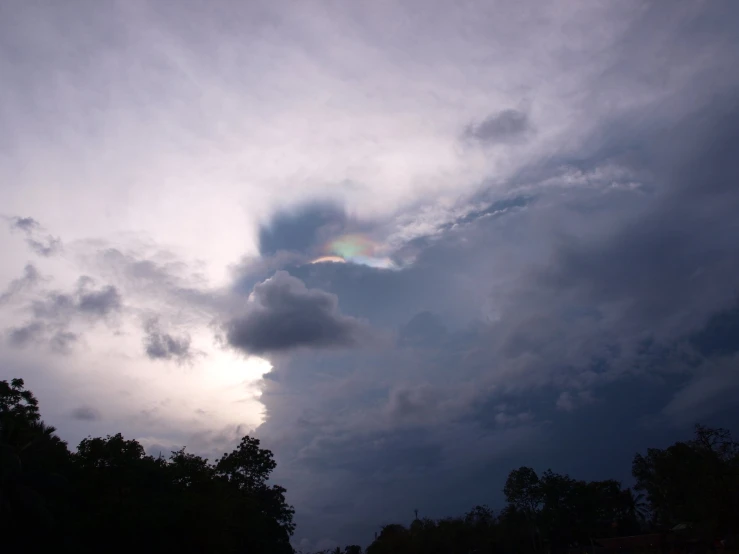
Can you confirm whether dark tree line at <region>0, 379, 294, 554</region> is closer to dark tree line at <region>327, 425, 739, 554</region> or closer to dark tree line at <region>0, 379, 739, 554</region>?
dark tree line at <region>0, 379, 739, 554</region>

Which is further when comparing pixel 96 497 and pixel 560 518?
pixel 560 518

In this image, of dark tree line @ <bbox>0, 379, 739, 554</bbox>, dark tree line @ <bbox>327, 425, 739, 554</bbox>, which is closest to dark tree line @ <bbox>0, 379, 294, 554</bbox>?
dark tree line @ <bbox>0, 379, 739, 554</bbox>

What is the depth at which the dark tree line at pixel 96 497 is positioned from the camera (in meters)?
32.5

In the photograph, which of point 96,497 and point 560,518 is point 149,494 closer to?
point 96,497

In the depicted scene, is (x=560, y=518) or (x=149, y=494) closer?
(x=149, y=494)

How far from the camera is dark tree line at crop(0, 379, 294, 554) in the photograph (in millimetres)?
32469

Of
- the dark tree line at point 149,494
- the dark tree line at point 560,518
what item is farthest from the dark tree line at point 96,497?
the dark tree line at point 560,518

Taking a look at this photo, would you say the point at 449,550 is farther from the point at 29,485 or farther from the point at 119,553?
the point at 29,485

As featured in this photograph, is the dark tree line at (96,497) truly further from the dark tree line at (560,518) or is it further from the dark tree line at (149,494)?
the dark tree line at (560,518)

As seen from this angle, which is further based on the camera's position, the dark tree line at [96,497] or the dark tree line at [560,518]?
the dark tree line at [560,518]

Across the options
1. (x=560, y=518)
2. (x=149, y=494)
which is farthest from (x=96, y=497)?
(x=560, y=518)

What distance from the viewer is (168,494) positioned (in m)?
41.6

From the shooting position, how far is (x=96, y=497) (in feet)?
125

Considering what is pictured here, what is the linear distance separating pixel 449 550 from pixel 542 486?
63.4 ft
